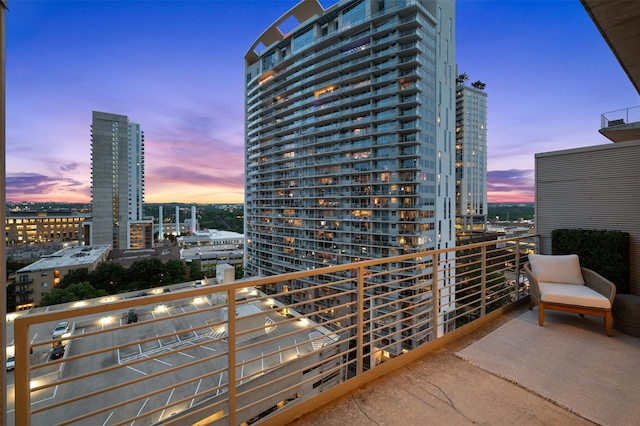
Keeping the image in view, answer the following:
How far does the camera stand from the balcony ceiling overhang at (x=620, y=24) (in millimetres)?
3031

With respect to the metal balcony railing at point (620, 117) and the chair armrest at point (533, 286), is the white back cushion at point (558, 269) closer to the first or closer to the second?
the chair armrest at point (533, 286)

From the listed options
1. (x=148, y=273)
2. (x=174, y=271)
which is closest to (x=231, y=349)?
(x=174, y=271)

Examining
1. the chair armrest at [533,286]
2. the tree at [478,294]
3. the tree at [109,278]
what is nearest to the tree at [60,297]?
the tree at [109,278]

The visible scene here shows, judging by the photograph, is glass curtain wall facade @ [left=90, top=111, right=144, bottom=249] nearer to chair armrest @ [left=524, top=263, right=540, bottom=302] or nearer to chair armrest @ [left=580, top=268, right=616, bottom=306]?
chair armrest @ [left=524, top=263, right=540, bottom=302]

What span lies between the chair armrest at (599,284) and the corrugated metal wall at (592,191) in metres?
0.84

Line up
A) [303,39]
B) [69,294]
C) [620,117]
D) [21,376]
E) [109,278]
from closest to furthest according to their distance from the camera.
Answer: [21,376], [620,117], [69,294], [109,278], [303,39]

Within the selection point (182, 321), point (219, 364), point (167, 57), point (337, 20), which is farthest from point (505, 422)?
point (167, 57)

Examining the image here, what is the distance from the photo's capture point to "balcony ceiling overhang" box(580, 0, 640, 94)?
3031 millimetres

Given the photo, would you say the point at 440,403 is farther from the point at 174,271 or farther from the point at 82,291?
the point at 174,271

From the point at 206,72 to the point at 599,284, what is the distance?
43.4m

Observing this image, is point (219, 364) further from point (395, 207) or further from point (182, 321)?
point (395, 207)

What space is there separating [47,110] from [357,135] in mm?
31679

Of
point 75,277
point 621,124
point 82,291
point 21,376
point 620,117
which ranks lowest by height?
point 82,291

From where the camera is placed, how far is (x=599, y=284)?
362 centimetres
